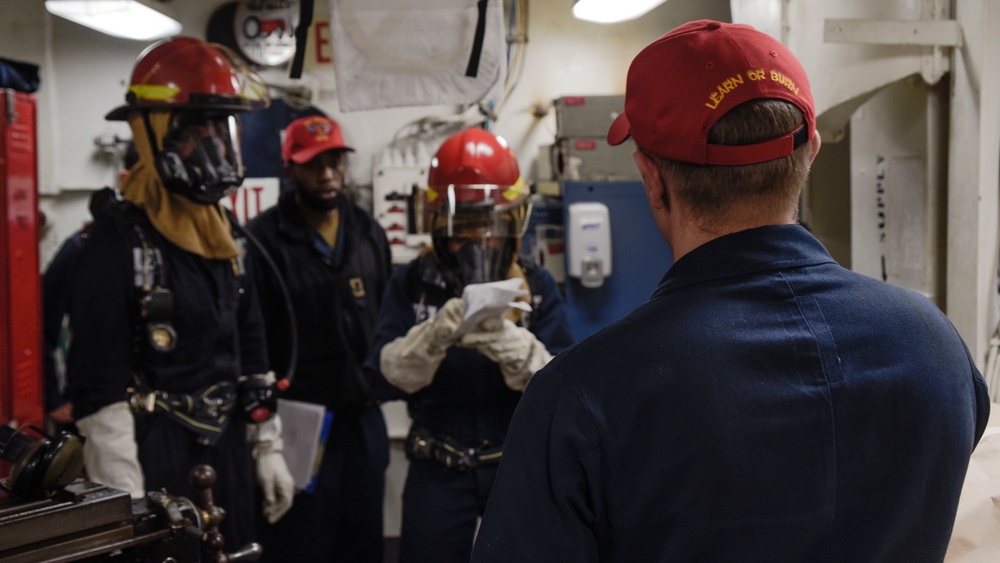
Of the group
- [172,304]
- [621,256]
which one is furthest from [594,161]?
[172,304]

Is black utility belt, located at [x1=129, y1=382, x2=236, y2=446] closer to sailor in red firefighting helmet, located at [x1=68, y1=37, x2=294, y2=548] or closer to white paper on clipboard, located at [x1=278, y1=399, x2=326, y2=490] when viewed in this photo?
sailor in red firefighting helmet, located at [x1=68, y1=37, x2=294, y2=548]

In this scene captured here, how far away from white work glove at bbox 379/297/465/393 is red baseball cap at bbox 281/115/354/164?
151cm

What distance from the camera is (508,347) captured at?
8.32ft

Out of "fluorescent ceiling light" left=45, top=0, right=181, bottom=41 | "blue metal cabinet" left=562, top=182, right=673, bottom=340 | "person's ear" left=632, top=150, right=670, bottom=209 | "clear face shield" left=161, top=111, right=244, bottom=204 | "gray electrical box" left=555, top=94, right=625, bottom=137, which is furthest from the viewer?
"gray electrical box" left=555, top=94, right=625, bottom=137

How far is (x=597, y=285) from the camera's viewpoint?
176 inches

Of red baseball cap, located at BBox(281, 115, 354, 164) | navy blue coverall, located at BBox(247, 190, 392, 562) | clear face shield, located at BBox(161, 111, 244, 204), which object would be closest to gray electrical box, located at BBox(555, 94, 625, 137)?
red baseball cap, located at BBox(281, 115, 354, 164)

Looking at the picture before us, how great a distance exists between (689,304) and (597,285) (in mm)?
3359

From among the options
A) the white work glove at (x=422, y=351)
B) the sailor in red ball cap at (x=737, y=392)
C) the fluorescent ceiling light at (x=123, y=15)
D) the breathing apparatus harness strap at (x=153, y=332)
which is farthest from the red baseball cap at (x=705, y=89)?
the fluorescent ceiling light at (x=123, y=15)

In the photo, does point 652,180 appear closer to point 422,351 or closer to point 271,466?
point 422,351

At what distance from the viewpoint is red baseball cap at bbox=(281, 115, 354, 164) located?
12.6 ft

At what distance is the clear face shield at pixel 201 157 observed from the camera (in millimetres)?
2799

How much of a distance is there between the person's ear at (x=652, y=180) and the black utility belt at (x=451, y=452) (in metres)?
1.51

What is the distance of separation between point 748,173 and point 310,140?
3.04 meters

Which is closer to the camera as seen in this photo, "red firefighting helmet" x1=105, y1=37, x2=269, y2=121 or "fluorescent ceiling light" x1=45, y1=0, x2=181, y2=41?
"red firefighting helmet" x1=105, y1=37, x2=269, y2=121
